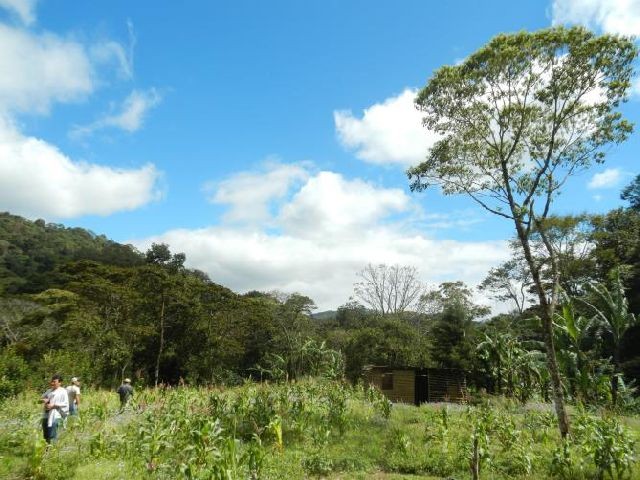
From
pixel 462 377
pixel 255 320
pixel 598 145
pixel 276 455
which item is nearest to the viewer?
pixel 276 455

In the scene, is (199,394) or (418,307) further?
(418,307)

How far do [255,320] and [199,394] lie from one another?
19.3 meters

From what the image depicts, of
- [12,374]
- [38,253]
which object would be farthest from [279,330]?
[38,253]

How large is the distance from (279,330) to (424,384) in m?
15.9

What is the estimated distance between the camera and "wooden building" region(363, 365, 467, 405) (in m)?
20.8

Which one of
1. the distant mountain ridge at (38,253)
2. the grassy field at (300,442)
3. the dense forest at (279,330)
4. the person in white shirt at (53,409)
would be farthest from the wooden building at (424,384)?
the distant mountain ridge at (38,253)

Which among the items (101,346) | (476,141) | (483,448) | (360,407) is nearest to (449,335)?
(360,407)

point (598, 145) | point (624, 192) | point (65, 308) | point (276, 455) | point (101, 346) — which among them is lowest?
point (276, 455)

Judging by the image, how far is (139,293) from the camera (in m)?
28.0

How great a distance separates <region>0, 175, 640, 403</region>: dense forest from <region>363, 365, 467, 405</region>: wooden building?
957mm

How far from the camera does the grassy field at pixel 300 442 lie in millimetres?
7145

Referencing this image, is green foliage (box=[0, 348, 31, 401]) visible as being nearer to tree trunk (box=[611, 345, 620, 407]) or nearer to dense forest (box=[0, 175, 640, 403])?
dense forest (box=[0, 175, 640, 403])

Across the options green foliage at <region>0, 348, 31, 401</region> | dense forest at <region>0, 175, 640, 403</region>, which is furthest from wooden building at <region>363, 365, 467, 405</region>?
green foliage at <region>0, 348, 31, 401</region>

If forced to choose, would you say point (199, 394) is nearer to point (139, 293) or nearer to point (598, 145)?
point (598, 145)
